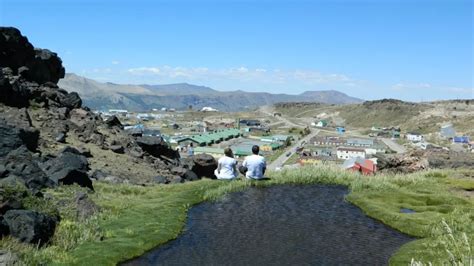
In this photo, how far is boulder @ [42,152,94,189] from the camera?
26750 mm

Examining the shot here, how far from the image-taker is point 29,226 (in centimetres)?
1697

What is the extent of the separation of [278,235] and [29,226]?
9607mm

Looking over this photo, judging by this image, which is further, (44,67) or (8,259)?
(44,67)

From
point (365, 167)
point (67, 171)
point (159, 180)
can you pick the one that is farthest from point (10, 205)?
point (365, 167)

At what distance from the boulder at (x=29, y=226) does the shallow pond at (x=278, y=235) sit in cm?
376

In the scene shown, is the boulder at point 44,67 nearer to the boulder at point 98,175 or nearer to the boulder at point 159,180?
the boulder at point 98,175

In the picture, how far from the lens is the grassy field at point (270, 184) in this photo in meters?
16.0

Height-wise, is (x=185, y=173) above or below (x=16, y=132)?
below

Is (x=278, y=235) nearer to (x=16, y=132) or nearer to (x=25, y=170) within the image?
(x=25, y=170)

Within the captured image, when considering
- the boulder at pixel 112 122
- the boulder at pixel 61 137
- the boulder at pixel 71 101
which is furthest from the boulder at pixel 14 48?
the boulder at pixel 61 137

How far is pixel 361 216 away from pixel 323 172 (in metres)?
10.2

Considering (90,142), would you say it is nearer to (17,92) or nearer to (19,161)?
(17,92)

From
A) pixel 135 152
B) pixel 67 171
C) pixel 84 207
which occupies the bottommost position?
pixel 135 152

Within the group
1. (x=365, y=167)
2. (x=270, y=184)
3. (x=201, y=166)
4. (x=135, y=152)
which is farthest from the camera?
(x=365, y=167)
